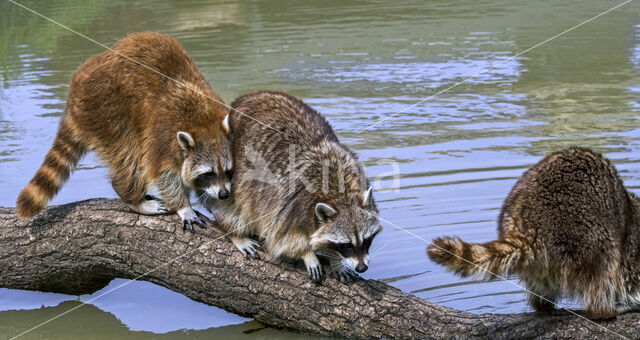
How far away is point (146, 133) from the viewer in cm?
597

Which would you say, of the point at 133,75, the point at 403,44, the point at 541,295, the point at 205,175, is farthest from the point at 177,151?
the point at 403,44

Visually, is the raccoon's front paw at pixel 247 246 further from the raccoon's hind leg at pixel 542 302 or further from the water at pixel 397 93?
the raccoon's hind leg at pixel 542 302

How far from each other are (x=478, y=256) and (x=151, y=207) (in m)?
2.65

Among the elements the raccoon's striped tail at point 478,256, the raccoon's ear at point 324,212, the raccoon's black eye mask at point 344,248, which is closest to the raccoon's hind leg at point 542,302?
the raccoon's striped tail at point 478,256

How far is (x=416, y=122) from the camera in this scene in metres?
10.7

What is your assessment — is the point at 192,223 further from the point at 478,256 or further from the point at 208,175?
the point at 478,256

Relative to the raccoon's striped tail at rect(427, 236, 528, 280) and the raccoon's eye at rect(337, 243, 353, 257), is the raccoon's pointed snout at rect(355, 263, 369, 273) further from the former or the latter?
the raccoon's striped tail at rect(427, 236, 528, 280)

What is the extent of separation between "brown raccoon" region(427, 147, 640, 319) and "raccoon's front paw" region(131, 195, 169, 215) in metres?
2.46

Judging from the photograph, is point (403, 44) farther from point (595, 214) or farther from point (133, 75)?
point (595, 214)

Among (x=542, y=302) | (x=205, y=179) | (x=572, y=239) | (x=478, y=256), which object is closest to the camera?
(x=478, y=256)

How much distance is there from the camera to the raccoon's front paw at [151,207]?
6.07 meters

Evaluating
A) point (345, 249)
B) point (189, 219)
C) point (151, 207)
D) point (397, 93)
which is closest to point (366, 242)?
point (345, 249)

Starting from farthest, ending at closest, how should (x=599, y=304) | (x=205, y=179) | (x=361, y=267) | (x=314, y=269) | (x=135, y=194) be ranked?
(x=135, y=194), (x=205, y=179), (x=314, y=269), (x=361, y=267), (x=599, y=304)

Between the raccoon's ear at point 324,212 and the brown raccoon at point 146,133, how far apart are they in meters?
0.81
